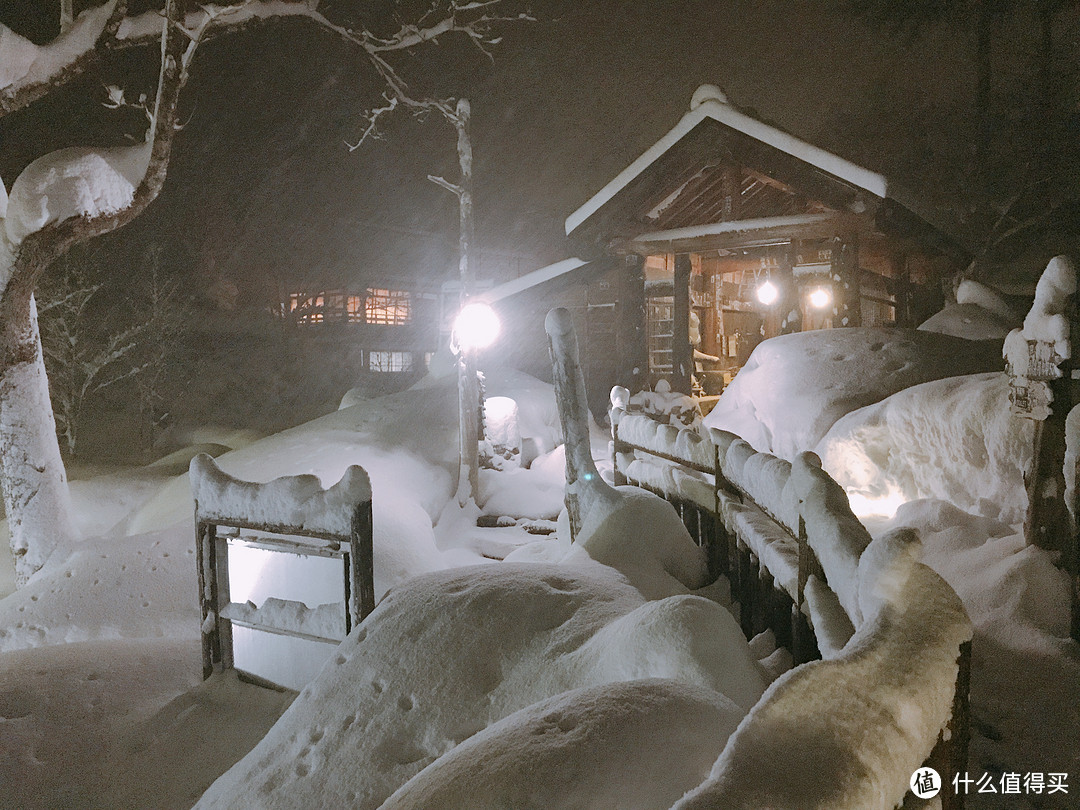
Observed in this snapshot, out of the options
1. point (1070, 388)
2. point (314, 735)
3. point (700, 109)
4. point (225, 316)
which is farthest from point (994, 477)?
point (225, 316)

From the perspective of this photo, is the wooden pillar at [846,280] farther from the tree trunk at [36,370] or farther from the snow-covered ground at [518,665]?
the tree trunk at [36,370]

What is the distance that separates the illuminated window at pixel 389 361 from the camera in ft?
94.0

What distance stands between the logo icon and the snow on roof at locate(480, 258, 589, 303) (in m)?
14.2

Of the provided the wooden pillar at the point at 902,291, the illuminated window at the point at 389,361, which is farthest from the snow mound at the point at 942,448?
the illuminated window at the point at 389,361

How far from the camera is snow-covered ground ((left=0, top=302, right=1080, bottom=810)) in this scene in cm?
197

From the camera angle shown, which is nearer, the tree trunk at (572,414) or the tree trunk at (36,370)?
the tree trunk at (572,414)

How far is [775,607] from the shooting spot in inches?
141

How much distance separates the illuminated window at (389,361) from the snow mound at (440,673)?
84.6 ft

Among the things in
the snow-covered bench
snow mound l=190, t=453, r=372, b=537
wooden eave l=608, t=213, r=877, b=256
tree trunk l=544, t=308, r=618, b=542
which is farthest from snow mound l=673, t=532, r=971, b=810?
wooden eave l=608, t=213, r=877, b=256

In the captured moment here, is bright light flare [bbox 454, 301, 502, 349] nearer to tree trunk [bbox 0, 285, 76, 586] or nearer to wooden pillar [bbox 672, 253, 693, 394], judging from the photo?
wooden pillar [bbox 672, 253, 693, 394]

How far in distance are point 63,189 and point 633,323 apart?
1062cm

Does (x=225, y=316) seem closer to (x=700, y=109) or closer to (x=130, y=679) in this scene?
(x=700, y=109)

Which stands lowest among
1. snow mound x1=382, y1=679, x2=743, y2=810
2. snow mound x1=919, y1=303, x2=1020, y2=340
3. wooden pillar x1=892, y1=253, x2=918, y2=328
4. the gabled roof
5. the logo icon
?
snow mound x1=382, y1=679, x2=743, y2=810

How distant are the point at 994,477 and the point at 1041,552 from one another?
2204mm
